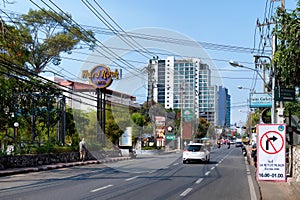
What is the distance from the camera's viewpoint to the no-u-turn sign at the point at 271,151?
1059 cm

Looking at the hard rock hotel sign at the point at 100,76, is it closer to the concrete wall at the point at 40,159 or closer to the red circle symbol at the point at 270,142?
the concrete wall at the point at 40,159

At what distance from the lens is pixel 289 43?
1247cm

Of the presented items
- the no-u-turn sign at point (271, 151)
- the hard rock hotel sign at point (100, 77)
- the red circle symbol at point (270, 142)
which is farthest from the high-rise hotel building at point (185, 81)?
the red circle symbol at point (270, 142)

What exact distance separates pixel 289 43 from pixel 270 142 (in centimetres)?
341

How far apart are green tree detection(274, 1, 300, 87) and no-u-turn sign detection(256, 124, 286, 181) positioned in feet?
9.51

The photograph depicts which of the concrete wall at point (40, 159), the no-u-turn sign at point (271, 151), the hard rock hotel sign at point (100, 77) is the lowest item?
the concrete wall at point (40, 159)

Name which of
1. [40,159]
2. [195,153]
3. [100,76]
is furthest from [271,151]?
[100,76]

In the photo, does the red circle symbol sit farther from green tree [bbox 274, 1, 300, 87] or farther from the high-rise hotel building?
the high-rise hotel building

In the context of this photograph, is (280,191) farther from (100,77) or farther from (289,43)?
(100,77)

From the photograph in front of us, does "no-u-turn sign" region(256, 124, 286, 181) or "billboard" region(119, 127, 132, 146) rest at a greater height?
"no-u-turn sign" region(256, 124, 286, 181)

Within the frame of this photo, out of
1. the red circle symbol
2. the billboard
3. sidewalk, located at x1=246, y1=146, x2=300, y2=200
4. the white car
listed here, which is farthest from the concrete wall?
the red circle symbol

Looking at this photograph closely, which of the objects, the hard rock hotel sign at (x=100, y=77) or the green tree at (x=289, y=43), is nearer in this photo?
the green tree at (x=289, y=43)

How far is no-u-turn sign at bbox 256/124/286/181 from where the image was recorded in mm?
10586

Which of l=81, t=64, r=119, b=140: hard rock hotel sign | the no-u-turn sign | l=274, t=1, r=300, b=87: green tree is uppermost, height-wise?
l=81, t=64, r=119, b=140: hard rock hotel sign
